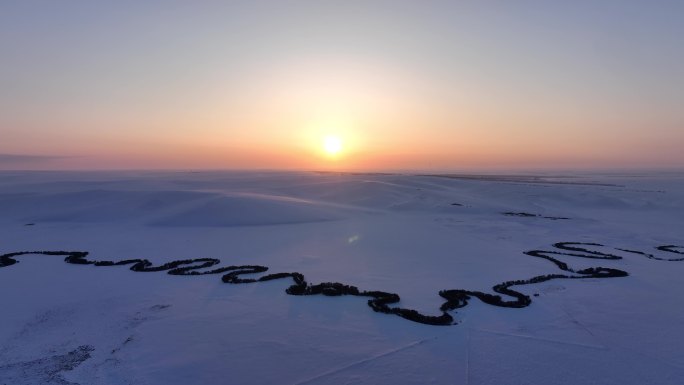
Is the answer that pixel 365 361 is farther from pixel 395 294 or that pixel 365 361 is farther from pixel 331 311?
pixel 395 294

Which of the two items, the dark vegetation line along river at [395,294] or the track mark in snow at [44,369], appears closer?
the track mark in snow at [44,369]

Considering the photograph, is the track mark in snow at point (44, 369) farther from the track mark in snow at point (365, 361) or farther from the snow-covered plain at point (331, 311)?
the track mark in snow at point (365, 361)

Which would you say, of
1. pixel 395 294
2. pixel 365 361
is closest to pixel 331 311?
pixel 395 294

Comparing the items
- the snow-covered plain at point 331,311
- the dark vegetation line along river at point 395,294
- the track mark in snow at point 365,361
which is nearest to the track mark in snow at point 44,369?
the snow-covered plain at point 331,311

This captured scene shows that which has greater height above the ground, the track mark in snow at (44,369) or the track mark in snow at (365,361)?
the track mark in snow at (365,361)

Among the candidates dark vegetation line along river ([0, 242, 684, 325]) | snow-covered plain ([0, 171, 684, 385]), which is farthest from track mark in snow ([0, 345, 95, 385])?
dark vegetation line along river ([0, 242, 684, 325])
